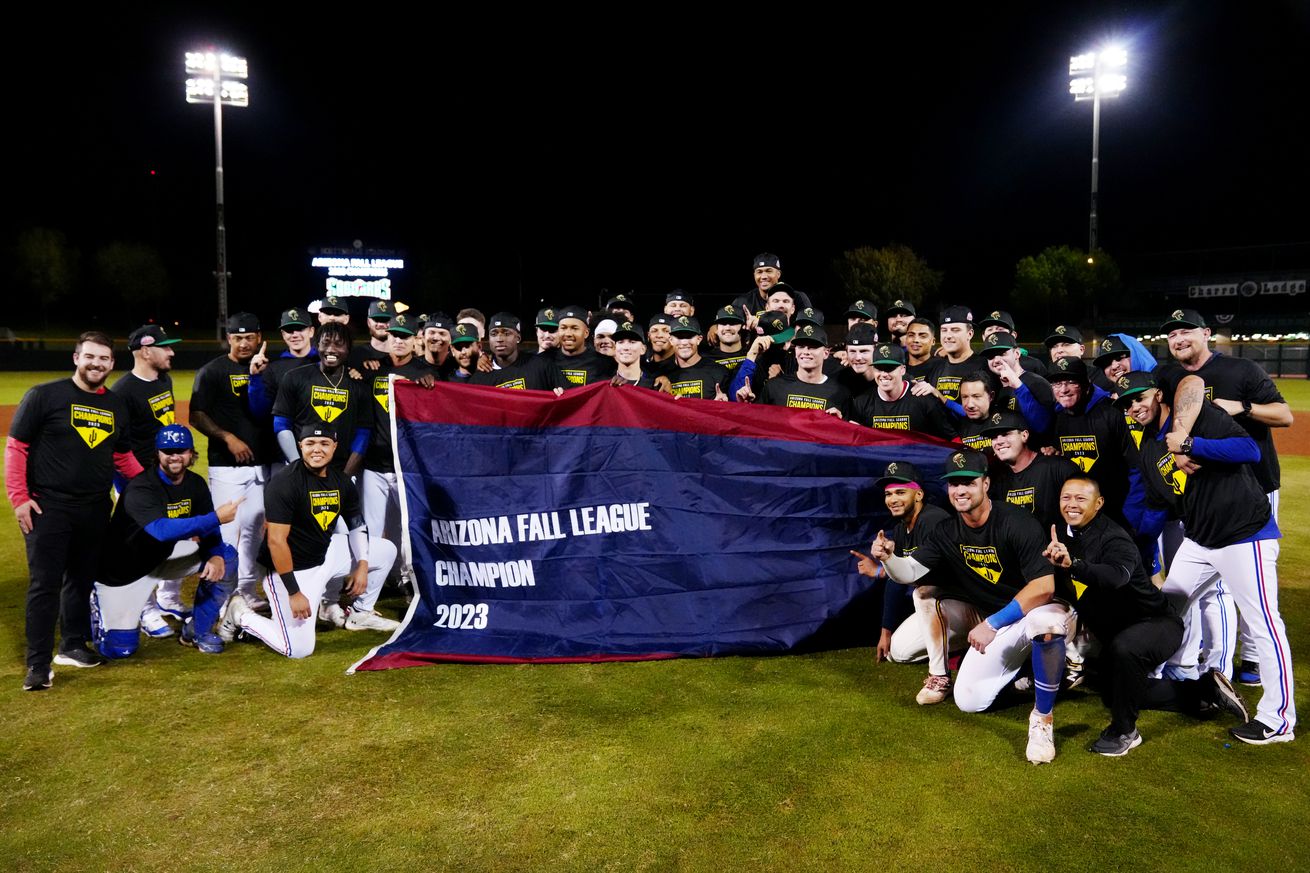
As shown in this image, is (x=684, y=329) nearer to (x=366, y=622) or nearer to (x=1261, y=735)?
(x=366, y=622)

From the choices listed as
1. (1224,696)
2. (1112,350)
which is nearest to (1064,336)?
(1112,350)

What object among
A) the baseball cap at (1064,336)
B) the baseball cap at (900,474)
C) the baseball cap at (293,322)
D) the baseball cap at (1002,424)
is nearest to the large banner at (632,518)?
the baseball cap at (900,474)

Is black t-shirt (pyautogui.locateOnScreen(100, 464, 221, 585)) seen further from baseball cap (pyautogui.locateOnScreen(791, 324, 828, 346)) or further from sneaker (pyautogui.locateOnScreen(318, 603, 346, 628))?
baseball cap (pyautogui.locateOnScreen(791, 324, 828, 346))

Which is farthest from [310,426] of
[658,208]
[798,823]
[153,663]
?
[658,208]

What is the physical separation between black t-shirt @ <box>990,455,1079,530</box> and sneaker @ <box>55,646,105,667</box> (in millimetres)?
5805

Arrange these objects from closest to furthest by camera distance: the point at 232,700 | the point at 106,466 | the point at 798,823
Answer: the point at 798,823, the point at 232,700, the point at 106,466

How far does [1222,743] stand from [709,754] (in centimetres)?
268

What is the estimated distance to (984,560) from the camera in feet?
18.1

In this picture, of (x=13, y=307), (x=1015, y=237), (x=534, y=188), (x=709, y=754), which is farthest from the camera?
(x=1015, y=237)

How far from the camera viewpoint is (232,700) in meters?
5.59

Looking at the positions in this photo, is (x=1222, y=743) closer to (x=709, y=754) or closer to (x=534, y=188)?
(x=709, y=754)

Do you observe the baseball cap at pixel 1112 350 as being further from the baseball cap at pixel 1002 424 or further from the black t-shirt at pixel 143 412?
the black t-shirt at pixel 143 412

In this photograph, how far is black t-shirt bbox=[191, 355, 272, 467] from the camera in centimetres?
755

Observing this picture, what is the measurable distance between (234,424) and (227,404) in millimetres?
166
